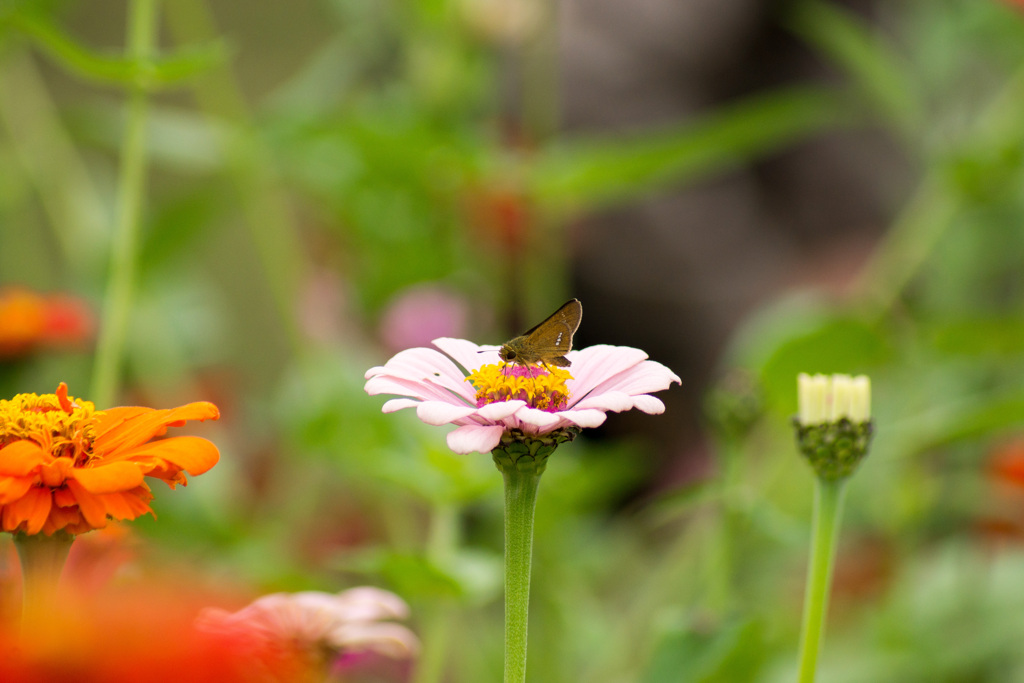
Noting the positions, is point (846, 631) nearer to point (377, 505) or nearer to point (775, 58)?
point (377, 505)

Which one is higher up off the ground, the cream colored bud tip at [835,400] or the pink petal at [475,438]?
the cream colored bud tip at [835,400]

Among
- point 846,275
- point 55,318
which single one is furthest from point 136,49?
point 846,275

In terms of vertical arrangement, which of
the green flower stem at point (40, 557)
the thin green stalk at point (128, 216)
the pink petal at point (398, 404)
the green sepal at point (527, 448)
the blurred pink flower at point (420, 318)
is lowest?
the green flower stem at point (40, 557)

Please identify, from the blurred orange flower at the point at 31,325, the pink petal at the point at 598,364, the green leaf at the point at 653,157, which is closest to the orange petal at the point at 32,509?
the pink petal at the point at 598,364

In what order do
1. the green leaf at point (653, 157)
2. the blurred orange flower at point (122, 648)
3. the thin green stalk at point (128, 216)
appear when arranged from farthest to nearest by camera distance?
the green leaf at point (653, 157)
the thin green stalk at point (128, 216)
the blurred orange flower at point (122, 648)

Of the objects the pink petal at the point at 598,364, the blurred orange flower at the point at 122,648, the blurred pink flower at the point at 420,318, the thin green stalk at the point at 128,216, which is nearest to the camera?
the blurred orange flower at the point at 122,648

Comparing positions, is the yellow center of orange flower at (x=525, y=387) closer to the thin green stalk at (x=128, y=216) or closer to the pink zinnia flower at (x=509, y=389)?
the pink zinnia flower at (x=509, y=389)

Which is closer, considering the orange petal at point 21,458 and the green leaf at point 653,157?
the orange petal at point 21,458
